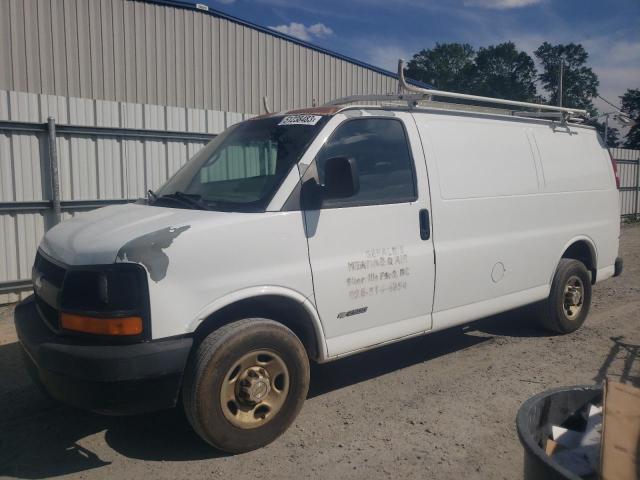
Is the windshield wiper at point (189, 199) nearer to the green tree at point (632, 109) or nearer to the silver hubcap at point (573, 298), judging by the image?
the silver hubcap at point (573, 298)

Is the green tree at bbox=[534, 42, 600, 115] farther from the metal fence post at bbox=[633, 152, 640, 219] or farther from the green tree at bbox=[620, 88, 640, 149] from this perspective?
the metal fence post at bbox=[633, 152, 640, 219]

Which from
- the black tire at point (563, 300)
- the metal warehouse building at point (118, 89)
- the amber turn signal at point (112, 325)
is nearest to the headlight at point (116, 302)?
the amber turn signal at point (112, 325)

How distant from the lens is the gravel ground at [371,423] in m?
3.53

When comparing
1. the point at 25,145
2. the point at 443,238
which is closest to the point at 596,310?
the point at 443,238

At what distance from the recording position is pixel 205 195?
422 centimetres

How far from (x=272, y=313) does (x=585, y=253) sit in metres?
4.11

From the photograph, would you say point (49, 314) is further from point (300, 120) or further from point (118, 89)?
point (118, 89)

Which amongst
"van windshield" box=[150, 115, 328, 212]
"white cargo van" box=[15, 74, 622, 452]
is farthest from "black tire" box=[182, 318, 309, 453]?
"van windshield" box=[150, 115, 328, 212]

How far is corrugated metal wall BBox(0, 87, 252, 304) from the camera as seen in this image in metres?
7.28

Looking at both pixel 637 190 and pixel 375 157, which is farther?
pixel 637 190

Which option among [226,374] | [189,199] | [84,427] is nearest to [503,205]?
[189,199]

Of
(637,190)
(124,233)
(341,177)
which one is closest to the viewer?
(124,233)

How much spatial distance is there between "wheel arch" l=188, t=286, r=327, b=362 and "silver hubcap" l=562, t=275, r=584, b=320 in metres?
3.34

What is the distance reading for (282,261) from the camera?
372 cm
